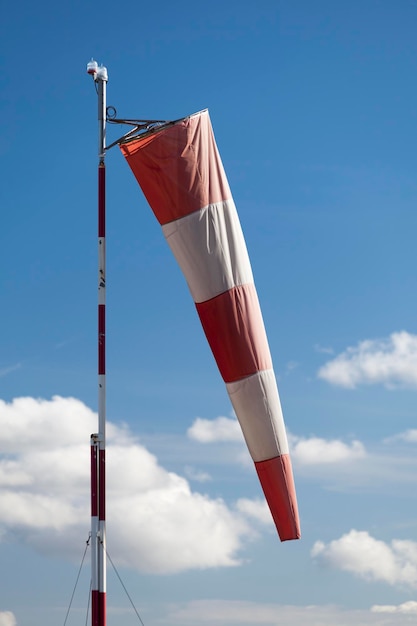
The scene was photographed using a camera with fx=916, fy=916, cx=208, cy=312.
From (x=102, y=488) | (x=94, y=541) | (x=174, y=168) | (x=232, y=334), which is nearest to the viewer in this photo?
(x=94, y=541)

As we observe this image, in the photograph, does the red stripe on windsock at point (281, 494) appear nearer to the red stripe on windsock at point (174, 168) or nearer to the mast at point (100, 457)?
the mast at point (100, 457)

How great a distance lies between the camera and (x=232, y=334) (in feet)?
54.6

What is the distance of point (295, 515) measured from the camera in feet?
54.5

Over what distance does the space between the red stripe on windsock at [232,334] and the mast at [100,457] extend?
1869 millimetres

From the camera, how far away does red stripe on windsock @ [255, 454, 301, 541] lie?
54.3 feet

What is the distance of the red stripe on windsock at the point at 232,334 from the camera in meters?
16.7

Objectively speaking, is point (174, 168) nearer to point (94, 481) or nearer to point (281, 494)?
point (94, 481)

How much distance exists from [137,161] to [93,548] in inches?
272

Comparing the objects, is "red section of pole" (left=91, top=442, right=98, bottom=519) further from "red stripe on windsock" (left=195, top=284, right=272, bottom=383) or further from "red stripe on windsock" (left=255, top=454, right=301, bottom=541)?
"red stripe on windsock" (left=255, top=454, right=301, bottom=541)

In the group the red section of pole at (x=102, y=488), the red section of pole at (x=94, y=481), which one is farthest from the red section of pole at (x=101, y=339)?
the red section of pole at (x=102, y=488)

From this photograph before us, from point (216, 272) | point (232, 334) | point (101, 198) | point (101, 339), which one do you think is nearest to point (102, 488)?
point (101, 339)

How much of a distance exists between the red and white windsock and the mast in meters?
A: 0.73

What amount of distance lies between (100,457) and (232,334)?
3.22 m

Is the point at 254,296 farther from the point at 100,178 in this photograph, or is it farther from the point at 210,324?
the point at 100,178
